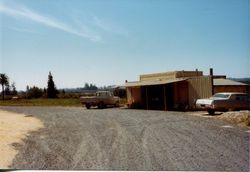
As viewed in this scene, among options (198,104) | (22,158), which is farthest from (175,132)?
(198,104)

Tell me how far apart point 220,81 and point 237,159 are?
1889cm

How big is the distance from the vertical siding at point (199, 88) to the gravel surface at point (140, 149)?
951cm

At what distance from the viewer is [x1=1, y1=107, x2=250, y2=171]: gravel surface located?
9.55m

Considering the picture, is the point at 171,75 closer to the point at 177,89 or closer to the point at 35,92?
the point at 177,89

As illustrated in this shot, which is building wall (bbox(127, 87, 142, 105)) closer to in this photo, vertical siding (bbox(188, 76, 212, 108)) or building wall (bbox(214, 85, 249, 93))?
vertical siding (bbox(188, 76, 212, 108))

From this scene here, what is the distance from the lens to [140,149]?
1141 centimetres

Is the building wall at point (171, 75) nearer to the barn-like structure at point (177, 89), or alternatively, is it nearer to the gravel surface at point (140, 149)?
the barn-like structure at point (177, 89)

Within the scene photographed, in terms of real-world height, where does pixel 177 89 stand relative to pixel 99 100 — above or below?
above

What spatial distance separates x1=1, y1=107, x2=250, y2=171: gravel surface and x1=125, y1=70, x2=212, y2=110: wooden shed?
1036 centimetres

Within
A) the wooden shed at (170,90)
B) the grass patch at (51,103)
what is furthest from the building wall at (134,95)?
the grass patch at (51,103)

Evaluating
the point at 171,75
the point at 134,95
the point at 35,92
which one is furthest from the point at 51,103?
the point at 171,75

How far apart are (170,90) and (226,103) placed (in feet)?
29.5

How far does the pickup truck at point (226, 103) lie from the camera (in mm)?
22031

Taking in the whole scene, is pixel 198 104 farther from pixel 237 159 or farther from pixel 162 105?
pixel 237 159
